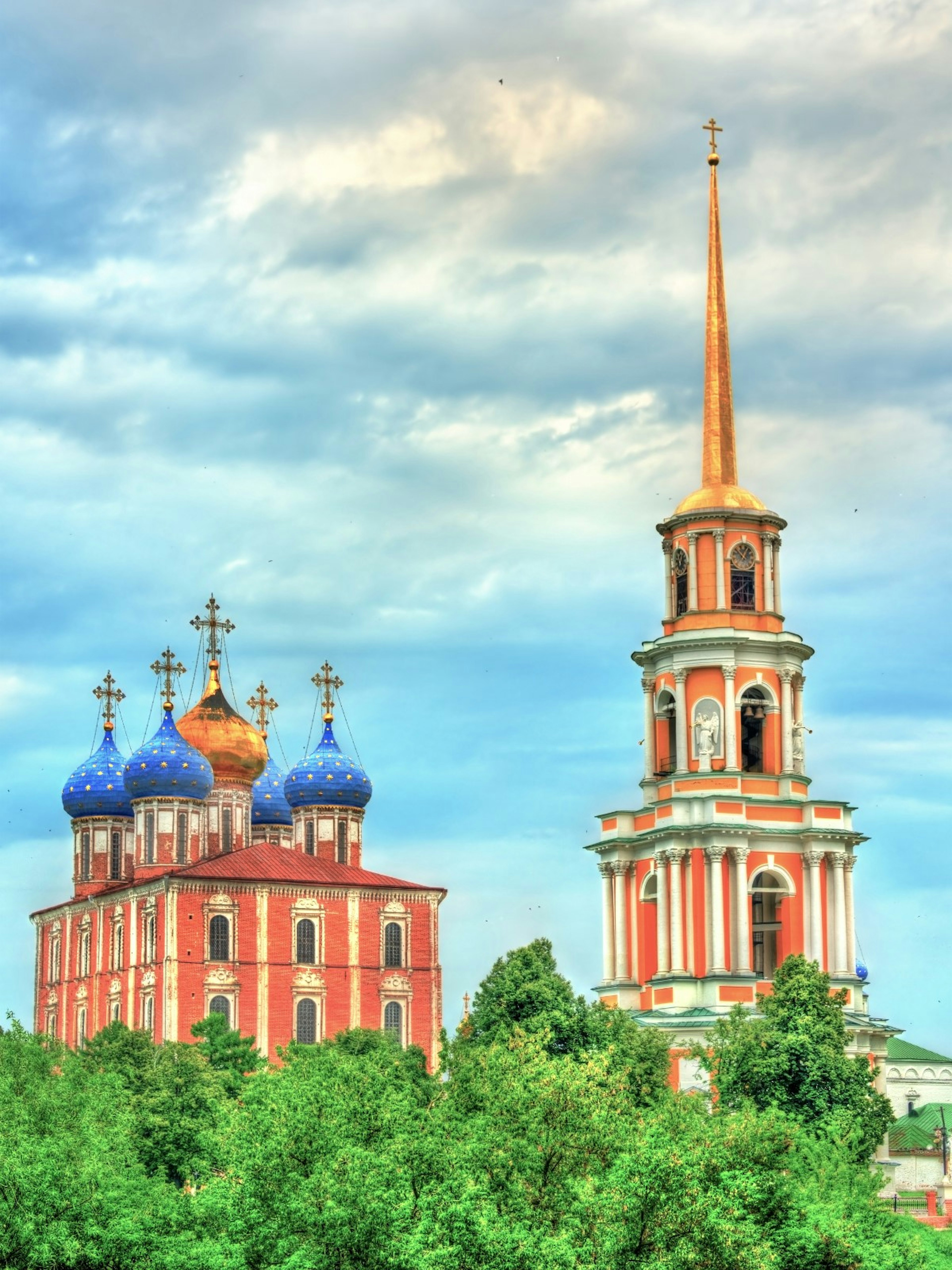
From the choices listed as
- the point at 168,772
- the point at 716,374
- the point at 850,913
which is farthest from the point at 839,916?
the point at 168,772

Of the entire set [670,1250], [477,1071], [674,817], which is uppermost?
[674,817]

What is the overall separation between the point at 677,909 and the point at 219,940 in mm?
28314

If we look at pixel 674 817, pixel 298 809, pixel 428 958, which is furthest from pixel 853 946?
pixel 298 809

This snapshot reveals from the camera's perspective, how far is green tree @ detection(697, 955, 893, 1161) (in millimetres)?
61969

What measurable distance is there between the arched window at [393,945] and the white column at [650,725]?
2519 centimetres

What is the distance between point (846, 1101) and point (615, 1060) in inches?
262

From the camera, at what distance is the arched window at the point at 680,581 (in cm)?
7731

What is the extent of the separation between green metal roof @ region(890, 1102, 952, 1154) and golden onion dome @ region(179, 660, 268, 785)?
32.4m

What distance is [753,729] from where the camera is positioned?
77000 millimetres

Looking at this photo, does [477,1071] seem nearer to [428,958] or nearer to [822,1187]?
[822,1187]

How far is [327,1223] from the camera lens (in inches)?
1714

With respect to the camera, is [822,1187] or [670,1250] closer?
[670,1250]

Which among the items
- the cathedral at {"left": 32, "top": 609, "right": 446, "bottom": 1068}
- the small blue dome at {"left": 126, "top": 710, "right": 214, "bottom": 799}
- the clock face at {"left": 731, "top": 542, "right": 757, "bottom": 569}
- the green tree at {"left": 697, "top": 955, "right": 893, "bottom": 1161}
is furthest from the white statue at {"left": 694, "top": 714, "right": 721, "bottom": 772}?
the small blue dome at {"left": 126, "top": 710, "right": 214, "bottom": 799}

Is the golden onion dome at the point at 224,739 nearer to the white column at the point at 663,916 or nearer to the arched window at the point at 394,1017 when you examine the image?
the arched window at the point at 394,1017
